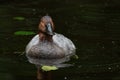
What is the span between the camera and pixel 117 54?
46.5ft

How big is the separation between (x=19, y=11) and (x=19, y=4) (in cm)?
198

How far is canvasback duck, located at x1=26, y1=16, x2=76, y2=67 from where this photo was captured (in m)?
14.4

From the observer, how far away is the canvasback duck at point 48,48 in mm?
14391

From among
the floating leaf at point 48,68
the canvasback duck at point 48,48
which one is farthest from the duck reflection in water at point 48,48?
the floating leaf at point 48,68

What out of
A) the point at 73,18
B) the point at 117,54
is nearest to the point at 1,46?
the point at 117,54

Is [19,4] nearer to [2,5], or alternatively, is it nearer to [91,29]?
[2,5]

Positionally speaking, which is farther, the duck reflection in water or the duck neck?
the duck neck

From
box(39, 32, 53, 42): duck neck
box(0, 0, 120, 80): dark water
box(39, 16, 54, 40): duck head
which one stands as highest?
box(39, 16, 54, 40): duck head

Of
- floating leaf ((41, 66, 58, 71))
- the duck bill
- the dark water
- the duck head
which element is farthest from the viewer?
the duck head

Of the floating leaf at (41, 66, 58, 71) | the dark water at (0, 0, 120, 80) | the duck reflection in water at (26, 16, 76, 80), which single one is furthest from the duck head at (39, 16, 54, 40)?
the floating leaf at (41, 66, 58, 71)

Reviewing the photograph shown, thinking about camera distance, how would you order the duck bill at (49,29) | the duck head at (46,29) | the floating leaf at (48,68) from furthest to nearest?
1. the duck head at (46,29)
2. the duck bill at (49,29)
3. the floating leaf at (48,68)

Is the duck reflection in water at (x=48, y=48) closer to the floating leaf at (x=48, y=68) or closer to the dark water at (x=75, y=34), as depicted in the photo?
the dark water at (x=75, y=34)

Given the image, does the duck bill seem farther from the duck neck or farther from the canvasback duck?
the duck neck

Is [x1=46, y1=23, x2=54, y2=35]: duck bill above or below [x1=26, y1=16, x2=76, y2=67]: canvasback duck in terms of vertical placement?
above
